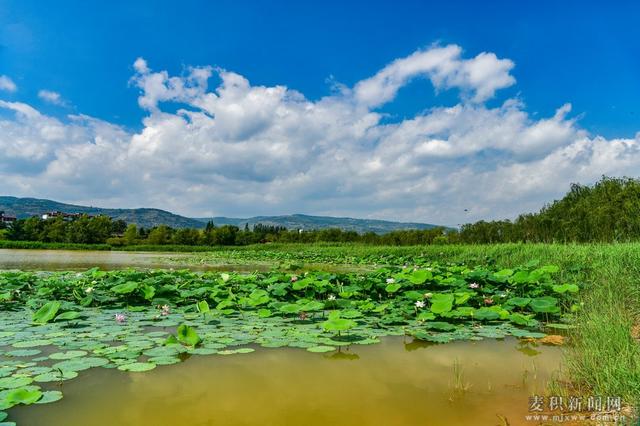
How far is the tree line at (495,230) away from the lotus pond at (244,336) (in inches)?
321

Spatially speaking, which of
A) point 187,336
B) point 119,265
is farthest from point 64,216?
point 187,336

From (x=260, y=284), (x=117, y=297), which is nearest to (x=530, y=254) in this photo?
(x=260, y=284)

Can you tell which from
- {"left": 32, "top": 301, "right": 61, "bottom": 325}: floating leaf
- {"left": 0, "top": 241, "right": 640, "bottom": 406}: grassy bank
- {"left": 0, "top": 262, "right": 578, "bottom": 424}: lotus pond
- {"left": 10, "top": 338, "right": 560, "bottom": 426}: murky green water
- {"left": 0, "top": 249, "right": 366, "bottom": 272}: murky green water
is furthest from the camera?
{"left": 0, "top": 249, "right": 366, "bottom": 272}: murky green water

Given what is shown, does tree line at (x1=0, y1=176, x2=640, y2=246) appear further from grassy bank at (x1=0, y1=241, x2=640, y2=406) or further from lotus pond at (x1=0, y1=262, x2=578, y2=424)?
lotus pond at (x1=0, y1=262, x2=578, y2=424)

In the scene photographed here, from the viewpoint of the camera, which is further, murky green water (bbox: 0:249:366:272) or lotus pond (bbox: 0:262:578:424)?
murky green water (bbox: 0:249:366:272)

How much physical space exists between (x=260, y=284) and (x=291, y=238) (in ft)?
186

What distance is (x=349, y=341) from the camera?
363 centimetres

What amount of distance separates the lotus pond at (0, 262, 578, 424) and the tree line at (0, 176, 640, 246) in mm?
8156

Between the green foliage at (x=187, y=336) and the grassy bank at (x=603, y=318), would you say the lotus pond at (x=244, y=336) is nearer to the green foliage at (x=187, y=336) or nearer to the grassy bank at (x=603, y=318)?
the green foliage at (x=187, y=336)

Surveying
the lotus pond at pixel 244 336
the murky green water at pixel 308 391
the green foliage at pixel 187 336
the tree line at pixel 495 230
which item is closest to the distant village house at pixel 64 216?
the tree line at pixel 495 230

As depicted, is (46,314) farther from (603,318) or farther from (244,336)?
(603,318)

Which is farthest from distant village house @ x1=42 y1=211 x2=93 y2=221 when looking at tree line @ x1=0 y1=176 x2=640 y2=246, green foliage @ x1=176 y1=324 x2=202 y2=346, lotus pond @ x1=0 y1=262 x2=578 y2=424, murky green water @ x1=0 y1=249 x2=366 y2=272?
green foliage @ x1=176 y1=324 x2=202 y2=346

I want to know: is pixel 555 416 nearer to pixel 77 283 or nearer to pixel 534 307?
pixel 534 307

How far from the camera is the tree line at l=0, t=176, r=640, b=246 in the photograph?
16.9m
